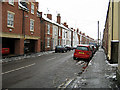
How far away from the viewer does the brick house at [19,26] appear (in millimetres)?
17609

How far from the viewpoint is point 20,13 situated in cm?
2080

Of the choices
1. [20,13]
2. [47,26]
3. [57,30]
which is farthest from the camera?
[57,30]

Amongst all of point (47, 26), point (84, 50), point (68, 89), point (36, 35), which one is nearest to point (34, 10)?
point (36, 35)

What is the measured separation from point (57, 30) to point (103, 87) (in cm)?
3422

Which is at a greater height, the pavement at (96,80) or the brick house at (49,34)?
the brick house at (49,34)

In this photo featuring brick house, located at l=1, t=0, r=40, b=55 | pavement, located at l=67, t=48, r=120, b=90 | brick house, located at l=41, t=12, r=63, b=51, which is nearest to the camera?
pavement, located at l=67, t=48, r=120, b=90

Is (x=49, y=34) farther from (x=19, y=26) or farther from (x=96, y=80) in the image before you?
(x=96, y=80)

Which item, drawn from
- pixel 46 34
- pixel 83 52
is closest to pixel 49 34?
pixel 46 34

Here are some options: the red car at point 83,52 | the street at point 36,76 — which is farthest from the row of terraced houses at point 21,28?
the red car at point 83,52

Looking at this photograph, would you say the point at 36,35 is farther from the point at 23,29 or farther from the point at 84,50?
the point at 84,50

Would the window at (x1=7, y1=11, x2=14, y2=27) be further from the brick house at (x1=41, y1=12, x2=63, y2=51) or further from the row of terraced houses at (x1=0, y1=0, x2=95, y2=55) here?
the brick house at (x1=41, y1=12, x2=63, y2=51)

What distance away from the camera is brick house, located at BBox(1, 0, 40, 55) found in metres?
17.6

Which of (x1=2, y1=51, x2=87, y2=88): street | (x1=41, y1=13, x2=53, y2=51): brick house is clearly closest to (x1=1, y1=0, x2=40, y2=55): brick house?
(x1=41, y1=13, x2=53, y2=51): brick house

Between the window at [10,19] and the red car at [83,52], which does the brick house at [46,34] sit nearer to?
the window at [10,19]
